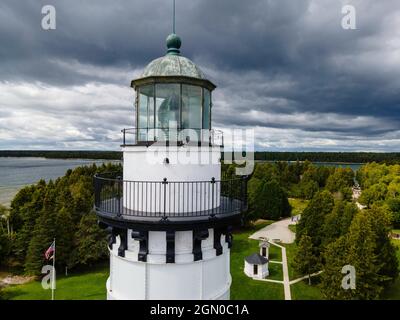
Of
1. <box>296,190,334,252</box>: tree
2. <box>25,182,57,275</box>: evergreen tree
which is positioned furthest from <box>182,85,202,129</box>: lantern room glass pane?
<box>25,182,57,275</box>: evergreen tree

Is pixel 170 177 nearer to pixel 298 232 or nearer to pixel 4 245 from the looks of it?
pixel 298 232

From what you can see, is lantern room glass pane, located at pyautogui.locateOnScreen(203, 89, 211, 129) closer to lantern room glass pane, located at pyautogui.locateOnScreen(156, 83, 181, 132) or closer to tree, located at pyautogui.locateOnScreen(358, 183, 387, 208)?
lantern room glass pane, located at pyautogui.locateOnScreen(156, 83, 181, 132)

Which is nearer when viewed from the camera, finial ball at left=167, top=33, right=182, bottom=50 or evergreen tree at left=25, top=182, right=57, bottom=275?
finial ball at left=167, top=33, right=182, bottom=50

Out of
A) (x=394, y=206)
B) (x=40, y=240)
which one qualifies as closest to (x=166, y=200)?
(x=40, y=240)
